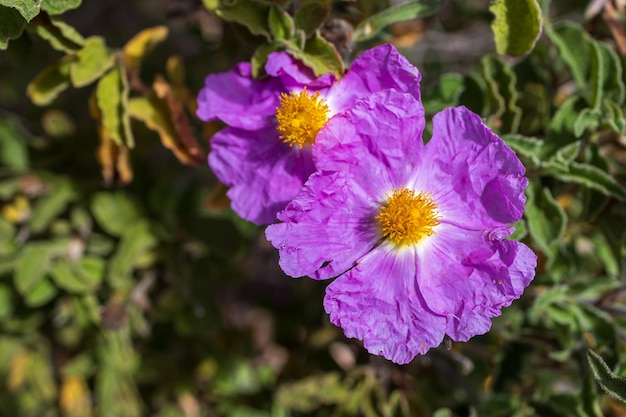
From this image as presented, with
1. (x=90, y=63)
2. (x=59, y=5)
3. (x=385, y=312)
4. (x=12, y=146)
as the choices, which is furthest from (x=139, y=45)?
(x=385, y=312)

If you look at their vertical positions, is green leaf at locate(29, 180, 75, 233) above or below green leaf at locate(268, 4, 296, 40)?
below

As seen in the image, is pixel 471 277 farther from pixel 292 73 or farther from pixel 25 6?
pixel 25 6

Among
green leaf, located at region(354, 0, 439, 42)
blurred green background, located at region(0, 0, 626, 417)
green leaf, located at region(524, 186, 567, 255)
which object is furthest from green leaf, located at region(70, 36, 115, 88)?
green leaf, located at region(524, 186, 567, 255)

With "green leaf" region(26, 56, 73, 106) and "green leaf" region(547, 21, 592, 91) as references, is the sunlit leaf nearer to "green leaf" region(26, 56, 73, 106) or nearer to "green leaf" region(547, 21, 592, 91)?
"green leaf" region(26, 56, 73, 106)

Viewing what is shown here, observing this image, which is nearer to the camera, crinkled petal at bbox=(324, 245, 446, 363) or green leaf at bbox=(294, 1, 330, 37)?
crinkled petal at bbox=(324, 245, 446, 363)

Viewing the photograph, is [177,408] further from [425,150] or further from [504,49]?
[504,49]
